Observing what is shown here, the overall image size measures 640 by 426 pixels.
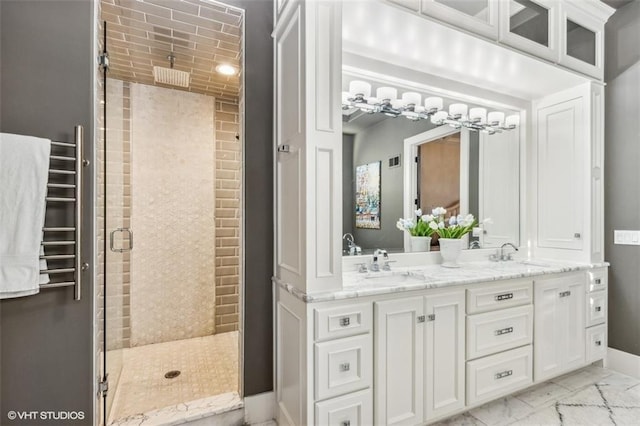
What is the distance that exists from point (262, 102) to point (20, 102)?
45.8 inches

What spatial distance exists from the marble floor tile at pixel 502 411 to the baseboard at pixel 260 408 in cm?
128

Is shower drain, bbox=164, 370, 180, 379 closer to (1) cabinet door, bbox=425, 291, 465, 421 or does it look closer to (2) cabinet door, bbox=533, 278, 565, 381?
(1) cabinet door, bbox=425, 291, 465, 421

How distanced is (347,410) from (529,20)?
2.87 meters

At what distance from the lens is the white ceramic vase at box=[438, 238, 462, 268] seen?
2.37m

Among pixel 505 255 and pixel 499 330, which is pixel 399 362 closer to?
pixel 499 330

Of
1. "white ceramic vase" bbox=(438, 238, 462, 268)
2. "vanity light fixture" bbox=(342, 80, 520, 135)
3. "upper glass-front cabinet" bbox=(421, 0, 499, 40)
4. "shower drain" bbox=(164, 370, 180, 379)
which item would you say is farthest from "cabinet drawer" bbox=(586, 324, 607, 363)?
"shower drain" bbox=(164, 370, 180, 379)

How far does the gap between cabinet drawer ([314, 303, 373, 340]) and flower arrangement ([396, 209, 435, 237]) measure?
99cm

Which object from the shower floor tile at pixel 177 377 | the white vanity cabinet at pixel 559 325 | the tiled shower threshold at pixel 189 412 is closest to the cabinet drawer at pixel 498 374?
the white vanity cabinet at pixel 559 325

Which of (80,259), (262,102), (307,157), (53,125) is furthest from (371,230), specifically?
(53,125)

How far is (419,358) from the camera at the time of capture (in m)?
1.72

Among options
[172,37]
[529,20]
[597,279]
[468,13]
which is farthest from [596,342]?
[172,37]

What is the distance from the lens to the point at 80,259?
1481mm

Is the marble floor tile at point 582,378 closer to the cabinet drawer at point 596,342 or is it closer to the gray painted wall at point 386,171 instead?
the cabinet drawer at point 596,342

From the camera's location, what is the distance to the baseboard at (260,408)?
189 centimetres
